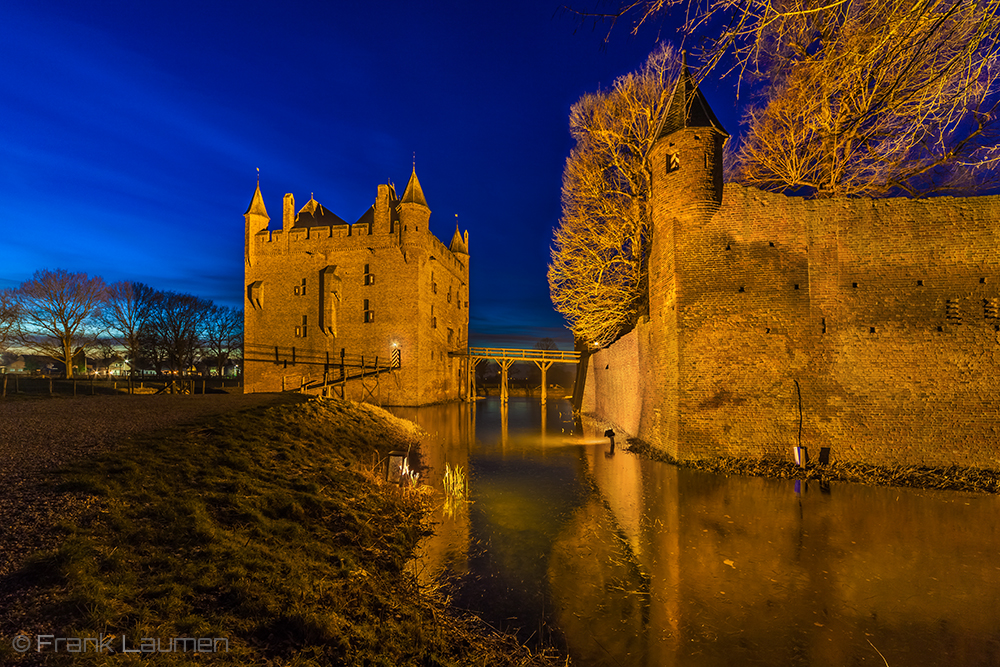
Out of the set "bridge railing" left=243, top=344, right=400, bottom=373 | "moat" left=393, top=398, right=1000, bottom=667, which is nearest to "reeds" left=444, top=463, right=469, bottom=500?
"moat" left=393, top=398, right=1000, bottom=667

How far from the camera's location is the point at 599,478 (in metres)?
9.45

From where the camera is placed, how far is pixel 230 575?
3734 mm

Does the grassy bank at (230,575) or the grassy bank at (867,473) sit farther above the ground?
the grassy bank at (230,575)

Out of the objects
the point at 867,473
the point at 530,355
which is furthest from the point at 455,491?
the point at 530,355

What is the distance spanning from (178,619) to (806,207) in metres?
12.5

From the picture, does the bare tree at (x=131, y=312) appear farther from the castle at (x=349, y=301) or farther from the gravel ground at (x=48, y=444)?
the gravel ground at (x=48, y=444)

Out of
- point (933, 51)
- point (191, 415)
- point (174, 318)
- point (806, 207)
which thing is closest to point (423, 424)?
point (191, 415)

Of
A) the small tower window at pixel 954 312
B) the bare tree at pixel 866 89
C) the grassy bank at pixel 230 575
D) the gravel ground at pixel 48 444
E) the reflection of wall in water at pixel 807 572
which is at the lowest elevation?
the reflection of wall in water at pixel 807 572

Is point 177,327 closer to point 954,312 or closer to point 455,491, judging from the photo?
point 455,491

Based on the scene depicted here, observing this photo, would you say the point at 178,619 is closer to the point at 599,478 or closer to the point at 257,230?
the point at 599,478

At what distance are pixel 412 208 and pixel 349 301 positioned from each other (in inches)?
299

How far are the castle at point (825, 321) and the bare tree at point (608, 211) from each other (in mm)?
3697

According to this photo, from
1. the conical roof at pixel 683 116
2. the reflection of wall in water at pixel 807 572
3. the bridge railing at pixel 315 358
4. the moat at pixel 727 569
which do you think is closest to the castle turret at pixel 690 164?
the conical roof at pixel 683 116

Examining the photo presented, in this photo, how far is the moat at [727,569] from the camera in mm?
3762
